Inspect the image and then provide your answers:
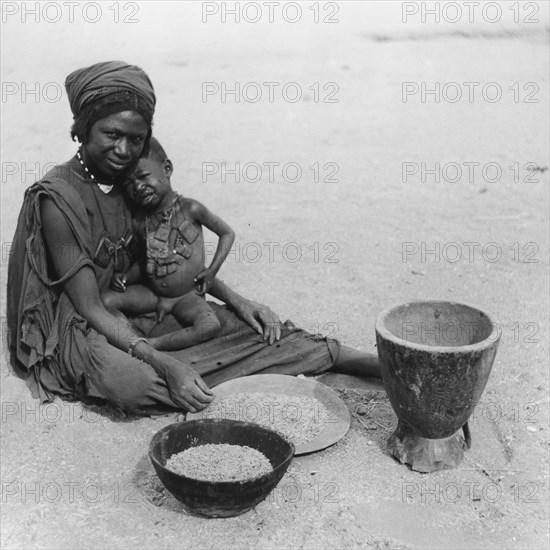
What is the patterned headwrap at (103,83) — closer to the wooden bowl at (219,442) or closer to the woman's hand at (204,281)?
the woman's hand at (204,281)

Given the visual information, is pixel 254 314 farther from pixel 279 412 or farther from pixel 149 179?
pixel 149 179

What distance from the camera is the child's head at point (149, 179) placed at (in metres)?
4.29

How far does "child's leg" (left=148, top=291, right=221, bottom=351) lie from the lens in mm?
4473

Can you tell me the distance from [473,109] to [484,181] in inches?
79.7

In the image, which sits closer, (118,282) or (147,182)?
(147,182)

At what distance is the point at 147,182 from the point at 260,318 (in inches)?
36.7

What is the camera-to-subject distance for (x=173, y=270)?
14.8 ft

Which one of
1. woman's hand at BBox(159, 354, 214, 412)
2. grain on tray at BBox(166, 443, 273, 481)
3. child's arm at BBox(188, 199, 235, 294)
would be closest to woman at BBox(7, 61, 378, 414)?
woman's hand at BBox(159, 354, 214, 412)

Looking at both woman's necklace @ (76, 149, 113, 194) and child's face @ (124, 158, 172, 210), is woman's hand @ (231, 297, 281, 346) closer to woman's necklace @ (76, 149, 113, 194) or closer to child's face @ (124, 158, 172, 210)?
child's face @ (124, 158, 172, 210)

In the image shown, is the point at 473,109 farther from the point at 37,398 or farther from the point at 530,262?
the point at 37,398

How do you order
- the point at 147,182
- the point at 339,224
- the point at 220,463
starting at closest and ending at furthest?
the point at 220,463, the point at 147,182, the point at 339,224

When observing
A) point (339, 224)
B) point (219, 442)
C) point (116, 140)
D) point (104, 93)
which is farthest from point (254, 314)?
point (339, 224)

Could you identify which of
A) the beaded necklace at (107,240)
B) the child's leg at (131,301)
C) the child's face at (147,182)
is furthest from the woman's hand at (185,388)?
Answer: the child's face at (147,182)

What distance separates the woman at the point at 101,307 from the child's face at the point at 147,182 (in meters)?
0.07
